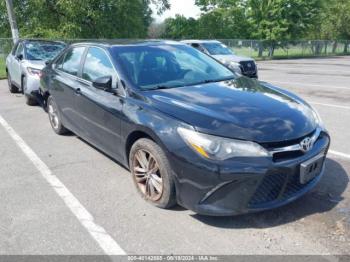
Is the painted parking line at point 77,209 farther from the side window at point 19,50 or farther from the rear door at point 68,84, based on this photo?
the side window at point 19,50

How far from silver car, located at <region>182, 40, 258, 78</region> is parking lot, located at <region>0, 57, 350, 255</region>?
8340 mm

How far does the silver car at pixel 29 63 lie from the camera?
8.70m

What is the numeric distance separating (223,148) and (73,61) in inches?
132

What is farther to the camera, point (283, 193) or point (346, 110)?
point (346, 110)

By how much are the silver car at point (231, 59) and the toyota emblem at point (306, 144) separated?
355 inches

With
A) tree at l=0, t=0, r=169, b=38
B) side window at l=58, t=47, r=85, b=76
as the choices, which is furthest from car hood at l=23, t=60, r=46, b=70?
tree at l=0, t=0, r=169, b=38

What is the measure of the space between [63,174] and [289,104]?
9.66 ft

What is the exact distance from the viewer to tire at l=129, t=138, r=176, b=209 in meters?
3.44

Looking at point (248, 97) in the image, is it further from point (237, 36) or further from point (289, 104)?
point (237, 36)

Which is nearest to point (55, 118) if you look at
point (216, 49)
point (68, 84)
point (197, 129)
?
point (68, 84)

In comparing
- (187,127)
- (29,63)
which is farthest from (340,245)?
(29,63)

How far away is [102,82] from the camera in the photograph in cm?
410

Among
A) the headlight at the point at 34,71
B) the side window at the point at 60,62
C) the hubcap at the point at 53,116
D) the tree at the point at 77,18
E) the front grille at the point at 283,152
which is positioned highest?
the tree at the point at 77,18

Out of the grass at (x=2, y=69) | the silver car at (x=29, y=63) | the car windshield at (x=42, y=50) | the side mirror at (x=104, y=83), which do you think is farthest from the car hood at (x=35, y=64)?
the grass at (x=2, y=69)
